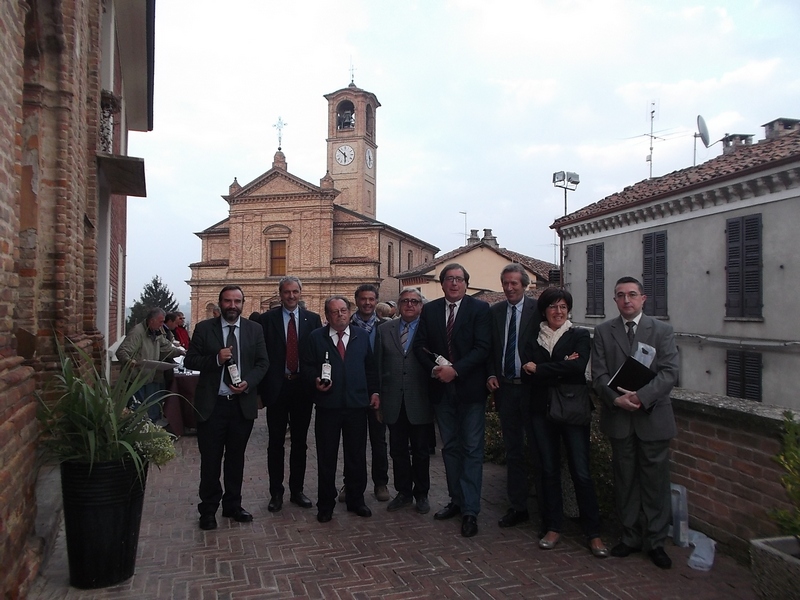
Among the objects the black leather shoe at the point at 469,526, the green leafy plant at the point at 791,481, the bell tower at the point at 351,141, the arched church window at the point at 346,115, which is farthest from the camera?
the arched church window at the point at 346,115

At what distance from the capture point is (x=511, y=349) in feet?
17.0

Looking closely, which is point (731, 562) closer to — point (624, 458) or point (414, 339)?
point (624, 458)

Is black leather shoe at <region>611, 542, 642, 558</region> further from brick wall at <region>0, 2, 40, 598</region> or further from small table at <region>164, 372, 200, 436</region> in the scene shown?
small table at <region>164, 372, 200, 436</region>

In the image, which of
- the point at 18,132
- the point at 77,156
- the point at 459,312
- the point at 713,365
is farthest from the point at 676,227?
the point at 18,132

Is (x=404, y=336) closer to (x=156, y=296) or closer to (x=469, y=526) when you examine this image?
(x=469, y=526)

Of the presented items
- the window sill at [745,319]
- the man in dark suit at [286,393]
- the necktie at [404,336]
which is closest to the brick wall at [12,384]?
the man in dark suit at [286,393]

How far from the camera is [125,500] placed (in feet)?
13.0

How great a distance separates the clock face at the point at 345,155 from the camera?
54.1 metres

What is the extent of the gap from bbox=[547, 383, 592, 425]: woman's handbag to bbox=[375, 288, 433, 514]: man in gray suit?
137cm

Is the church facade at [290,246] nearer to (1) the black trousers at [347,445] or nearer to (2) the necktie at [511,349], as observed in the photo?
(1) the black trousers at [347,445]

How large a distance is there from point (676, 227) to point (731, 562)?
51.6ft

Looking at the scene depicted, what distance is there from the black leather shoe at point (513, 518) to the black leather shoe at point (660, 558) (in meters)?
1.13

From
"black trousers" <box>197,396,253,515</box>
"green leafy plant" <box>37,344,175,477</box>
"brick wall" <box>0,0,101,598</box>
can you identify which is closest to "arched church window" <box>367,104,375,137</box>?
"brick wall" <box>0,0,101,598</box>

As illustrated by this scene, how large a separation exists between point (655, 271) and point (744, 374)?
4.41 meters
